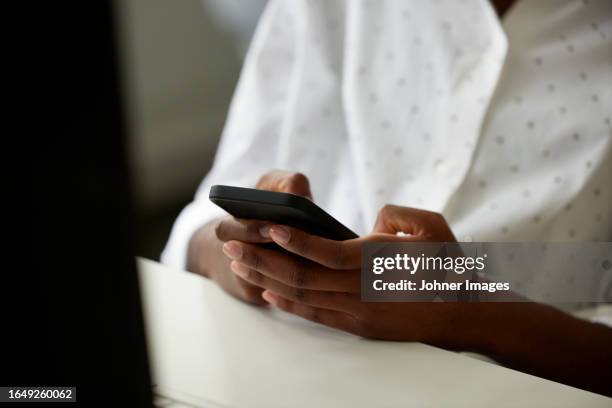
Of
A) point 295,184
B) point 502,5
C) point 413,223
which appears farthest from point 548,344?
point 502,5

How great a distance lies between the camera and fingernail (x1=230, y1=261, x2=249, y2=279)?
1.83 ft

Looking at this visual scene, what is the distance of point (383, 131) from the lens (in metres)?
0.80

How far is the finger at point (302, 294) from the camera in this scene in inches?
21.6

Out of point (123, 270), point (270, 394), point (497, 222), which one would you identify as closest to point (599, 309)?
point (497, 222)

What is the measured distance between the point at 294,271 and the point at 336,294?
0.13ft

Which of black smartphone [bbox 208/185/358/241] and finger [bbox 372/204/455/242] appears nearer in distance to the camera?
black smartphone [bbox 208/185/358/241]

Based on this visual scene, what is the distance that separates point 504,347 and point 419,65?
0.36 meters

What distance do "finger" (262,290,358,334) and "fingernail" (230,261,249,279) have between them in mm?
25

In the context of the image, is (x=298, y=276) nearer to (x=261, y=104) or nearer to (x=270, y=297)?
(x=270, y=297)

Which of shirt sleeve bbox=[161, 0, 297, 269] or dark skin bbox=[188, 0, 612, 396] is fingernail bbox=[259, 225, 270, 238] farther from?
shirt sleeve bbox=[161, 0, 297, 269]

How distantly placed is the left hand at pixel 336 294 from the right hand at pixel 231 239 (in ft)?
0.04

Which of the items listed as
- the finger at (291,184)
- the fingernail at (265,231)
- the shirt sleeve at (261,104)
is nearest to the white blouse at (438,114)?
the shirt sleeve at (261,104)

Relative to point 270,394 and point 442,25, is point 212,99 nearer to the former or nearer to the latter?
point 442,25

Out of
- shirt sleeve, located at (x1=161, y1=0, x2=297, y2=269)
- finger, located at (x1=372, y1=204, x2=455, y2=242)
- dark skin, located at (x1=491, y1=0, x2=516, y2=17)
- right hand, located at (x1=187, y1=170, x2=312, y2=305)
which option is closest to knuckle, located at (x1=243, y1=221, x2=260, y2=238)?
right hand, located at (x1=187, y1=170, x2=312, y2=305)
